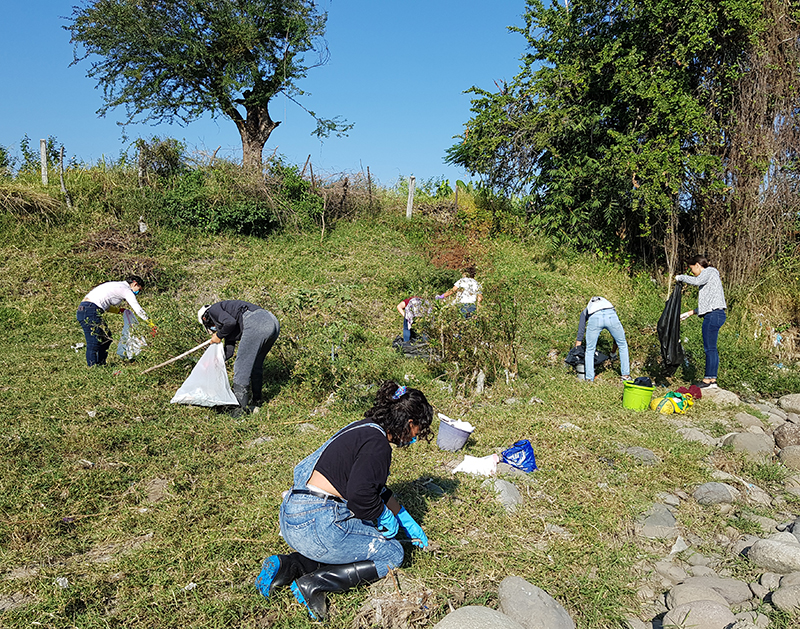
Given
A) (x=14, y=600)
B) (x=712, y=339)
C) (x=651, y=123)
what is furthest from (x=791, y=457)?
(x=651, y=123)

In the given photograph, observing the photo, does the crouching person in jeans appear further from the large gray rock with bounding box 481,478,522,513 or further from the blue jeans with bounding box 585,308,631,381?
the blue jeans with bounding box 585,308,631,381

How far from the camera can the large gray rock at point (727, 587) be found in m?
3.28

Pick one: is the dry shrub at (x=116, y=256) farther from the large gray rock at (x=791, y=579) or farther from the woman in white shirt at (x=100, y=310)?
the large gray rock at (x=791, y=579)

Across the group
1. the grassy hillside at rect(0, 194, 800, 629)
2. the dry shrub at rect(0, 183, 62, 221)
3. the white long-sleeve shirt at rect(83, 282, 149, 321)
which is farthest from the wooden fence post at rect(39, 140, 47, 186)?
the white long-sleeve shirt at rect(83, 282, 149, 321)

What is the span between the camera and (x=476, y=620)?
109 inches

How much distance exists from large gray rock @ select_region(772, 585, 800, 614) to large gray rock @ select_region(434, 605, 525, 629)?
54.3 inches

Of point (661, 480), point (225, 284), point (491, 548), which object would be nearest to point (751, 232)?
point (661, 480)

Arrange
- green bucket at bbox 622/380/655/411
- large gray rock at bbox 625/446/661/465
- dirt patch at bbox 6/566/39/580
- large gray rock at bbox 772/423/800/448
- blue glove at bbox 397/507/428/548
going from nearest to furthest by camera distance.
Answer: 1. dirt patch at bbox 6/566/39/580
2. blue glove at bbox 397/507/428/548
3. large gray rock at bbox 625/446/661/465
4. large gray rock at bbox 772/423/800/448
5. green bucket at bbox 622/380/655/411

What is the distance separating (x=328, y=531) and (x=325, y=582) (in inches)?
11.6

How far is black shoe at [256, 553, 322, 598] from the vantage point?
10.2 ft

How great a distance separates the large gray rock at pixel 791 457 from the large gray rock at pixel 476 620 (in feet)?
12.0

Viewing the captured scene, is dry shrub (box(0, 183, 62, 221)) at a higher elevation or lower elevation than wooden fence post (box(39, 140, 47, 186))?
lower

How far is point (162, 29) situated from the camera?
15.5m

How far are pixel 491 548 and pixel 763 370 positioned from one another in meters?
5.92
